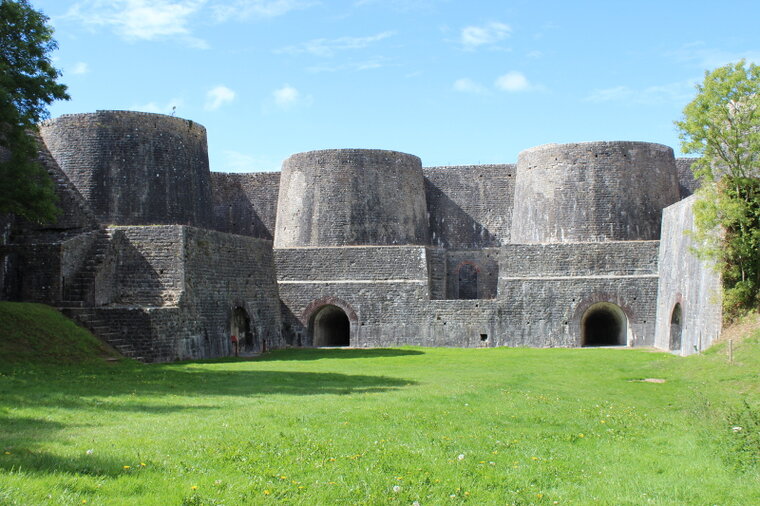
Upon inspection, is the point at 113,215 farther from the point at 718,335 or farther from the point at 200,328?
the point at 718,335

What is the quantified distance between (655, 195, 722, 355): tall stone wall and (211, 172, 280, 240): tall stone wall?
1654 centimetres

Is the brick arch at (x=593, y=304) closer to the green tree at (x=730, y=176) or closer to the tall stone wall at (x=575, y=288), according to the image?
the tall stone wall at (x=575, y=288)

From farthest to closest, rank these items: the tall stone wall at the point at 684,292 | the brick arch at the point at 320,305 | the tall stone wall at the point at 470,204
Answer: the tall stone wall at the point at 470,204 < the brick arch at the point at 320,305 < the tall stone wall at the point at 684,292

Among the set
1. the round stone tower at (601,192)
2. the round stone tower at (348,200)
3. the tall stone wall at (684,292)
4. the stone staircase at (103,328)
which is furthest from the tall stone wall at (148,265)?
the round stone tower at (601,192)

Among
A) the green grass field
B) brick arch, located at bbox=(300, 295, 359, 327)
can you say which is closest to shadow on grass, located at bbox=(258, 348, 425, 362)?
brick arch, located at bbox=(300, 295, 359, 327)

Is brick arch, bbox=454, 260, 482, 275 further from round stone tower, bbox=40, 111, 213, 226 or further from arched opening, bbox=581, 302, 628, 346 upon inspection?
round stone tower, bbox=40, 111, 213, 226

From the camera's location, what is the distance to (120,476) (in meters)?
6.55

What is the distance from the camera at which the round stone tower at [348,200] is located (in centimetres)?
3203

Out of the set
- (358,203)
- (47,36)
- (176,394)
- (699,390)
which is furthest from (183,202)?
(699,390)

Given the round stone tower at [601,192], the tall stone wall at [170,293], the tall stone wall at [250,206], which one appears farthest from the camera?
the tall stone wall at [250,206]

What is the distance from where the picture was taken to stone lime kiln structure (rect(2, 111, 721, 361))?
21.6 metres

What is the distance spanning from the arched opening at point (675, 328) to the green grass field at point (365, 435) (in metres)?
7.10

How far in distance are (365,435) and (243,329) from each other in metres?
16.8

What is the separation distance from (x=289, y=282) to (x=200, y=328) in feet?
21.3
